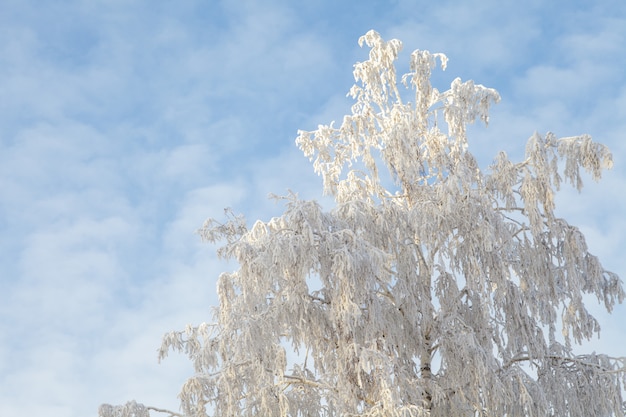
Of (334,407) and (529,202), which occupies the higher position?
(529,202)

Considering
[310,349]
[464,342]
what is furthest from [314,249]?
[464,342]

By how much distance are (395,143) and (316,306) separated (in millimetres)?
2402

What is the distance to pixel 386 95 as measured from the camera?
10.5 meters

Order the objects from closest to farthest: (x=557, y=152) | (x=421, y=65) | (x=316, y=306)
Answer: (x=316, y=306), (x=557, y=152), (x=421, y=65)

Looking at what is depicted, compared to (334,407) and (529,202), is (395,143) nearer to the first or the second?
(529,202)

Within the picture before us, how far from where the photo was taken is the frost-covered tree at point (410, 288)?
7812 mm

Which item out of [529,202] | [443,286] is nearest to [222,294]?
[443,286]

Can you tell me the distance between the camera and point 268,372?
8.08 meters

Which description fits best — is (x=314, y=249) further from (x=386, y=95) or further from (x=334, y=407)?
(x=386, y=95)

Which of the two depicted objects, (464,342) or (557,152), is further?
(557,152)

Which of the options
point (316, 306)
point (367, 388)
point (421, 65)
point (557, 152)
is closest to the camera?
point (367, 388)

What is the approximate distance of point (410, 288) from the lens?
8.73 metres

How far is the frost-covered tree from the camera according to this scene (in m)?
7.81

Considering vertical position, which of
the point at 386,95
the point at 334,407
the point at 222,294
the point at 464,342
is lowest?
the point at 334,407
